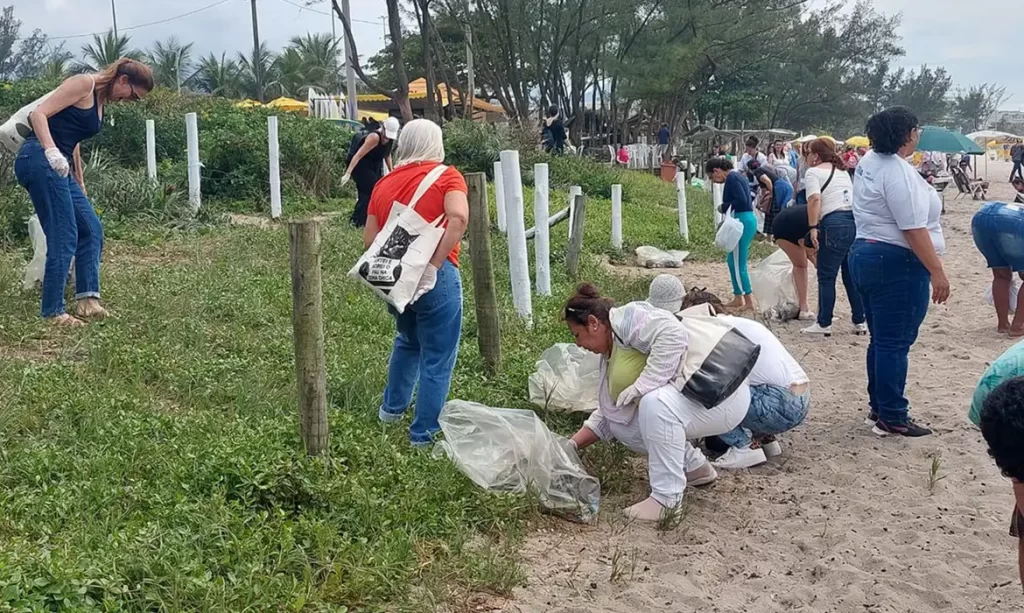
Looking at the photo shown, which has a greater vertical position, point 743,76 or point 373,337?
point 743,76

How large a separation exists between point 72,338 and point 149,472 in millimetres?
2236

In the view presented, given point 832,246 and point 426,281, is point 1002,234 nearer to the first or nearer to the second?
point 832,246

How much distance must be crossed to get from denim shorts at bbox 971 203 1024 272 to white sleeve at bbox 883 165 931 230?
2.80 metres

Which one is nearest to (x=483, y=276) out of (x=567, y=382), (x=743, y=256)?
(x=567, y=382)

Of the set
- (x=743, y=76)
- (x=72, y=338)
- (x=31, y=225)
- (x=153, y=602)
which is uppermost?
(x=743, y=76)

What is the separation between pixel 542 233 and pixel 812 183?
A: 218cm

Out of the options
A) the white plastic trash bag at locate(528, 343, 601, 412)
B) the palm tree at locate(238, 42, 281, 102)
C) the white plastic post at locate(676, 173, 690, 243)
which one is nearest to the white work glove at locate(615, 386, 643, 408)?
the white plastic trash bag at locate(528, 343, 601, 412)

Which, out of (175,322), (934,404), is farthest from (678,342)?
(175,322)

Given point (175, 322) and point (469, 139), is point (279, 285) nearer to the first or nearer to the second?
point (175, 322)

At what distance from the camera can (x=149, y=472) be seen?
3.78 m

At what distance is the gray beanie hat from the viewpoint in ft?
15.7

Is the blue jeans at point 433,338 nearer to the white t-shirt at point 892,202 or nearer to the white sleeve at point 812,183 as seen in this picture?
the white t-shirt at point 892,202

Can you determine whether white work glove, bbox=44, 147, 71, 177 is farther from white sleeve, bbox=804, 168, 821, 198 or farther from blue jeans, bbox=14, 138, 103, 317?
white sleeve, bbox=804, 168, 821, 198

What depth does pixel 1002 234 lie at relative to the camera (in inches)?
284
